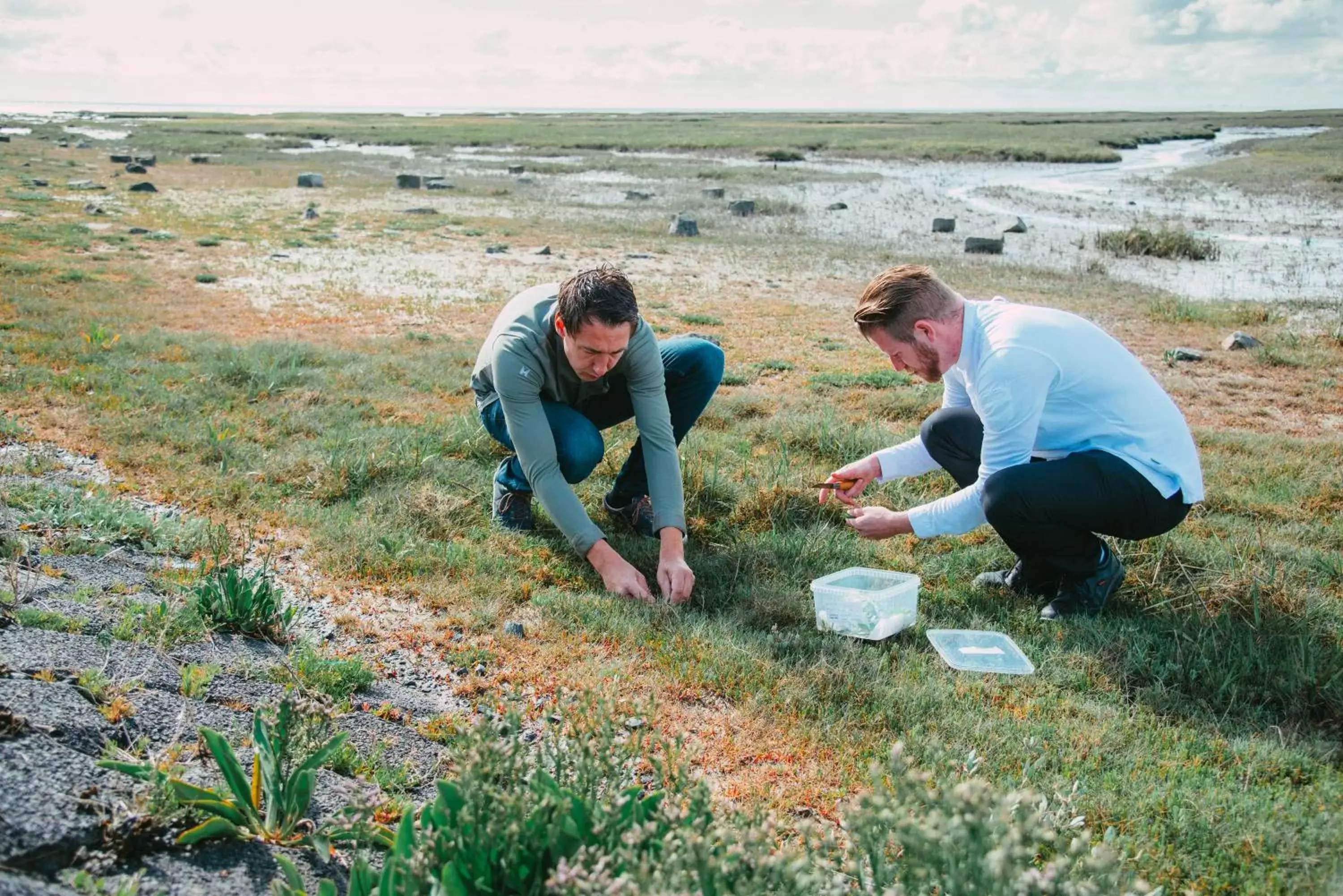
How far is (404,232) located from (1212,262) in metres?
14.0

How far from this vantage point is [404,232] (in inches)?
690

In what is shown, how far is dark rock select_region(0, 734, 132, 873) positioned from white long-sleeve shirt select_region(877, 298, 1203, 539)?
2941mm

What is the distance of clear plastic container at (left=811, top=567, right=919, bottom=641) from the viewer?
3855 millimetres

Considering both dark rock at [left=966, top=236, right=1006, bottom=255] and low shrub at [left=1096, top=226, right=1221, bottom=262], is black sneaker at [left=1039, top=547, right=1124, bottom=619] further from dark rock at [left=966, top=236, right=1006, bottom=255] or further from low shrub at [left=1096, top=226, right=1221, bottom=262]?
low shrub at [left=1096, top=226, right=1221, bottom=262]

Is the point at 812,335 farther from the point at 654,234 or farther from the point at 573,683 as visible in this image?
the point at 654,234

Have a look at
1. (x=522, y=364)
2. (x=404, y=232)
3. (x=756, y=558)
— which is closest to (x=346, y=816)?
(x=522, y=364)

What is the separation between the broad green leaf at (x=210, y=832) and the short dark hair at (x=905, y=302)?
2642 millimetres

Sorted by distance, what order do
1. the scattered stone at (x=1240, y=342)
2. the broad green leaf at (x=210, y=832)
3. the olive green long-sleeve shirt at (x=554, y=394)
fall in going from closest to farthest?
the broad green leaf at (x=210, y=832), the olive green long-sleeve shirt at (x=554, y=394), the scattered stone at (x=1240, y=342)

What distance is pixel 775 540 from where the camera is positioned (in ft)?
15.4

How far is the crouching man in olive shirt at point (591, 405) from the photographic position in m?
3.87

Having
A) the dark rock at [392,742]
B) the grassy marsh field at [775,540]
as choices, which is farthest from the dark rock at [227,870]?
the grassy marsh field at [775,540]

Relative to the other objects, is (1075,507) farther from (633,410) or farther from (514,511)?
(514,511)

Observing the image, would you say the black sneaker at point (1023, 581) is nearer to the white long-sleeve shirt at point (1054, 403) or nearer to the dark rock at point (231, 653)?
the white long-sleeve shirt at point (1054, 403)

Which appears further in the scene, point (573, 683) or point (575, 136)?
point (575, 136)
